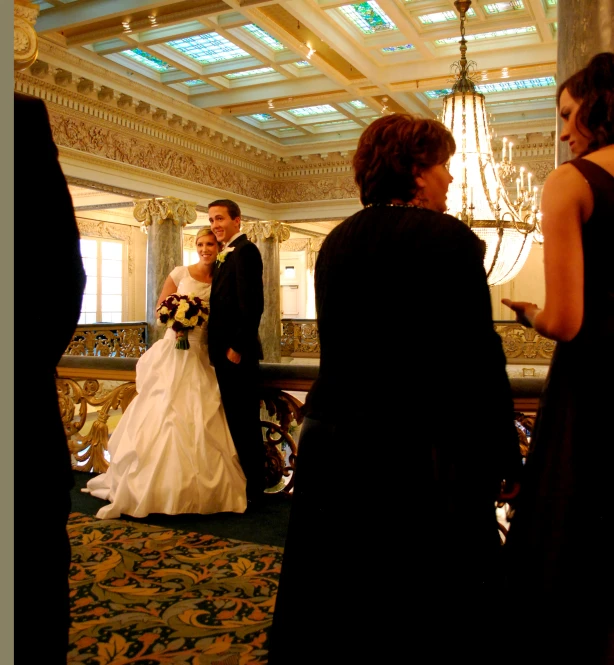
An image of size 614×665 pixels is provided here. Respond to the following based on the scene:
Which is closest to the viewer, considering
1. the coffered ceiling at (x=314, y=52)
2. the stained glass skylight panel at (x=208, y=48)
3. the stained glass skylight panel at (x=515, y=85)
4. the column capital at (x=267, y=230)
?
the coffered ceiling at (x=314, y=52)

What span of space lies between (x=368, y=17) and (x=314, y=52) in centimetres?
82

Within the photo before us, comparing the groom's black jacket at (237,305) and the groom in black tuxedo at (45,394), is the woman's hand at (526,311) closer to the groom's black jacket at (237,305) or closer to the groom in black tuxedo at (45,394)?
the groom in black tuxedo at (45,394)

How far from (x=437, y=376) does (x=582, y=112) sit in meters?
0.71

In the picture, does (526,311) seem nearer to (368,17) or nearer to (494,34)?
(368,17)

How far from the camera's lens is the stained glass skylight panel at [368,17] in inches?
317

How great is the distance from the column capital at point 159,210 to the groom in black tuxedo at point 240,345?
804cm

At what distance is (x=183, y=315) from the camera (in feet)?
12.6

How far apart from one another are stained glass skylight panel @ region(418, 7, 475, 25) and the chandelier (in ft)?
14.0

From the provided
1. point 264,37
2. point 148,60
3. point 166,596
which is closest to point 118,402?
point 166,596

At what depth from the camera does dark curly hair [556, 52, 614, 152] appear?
1523mm

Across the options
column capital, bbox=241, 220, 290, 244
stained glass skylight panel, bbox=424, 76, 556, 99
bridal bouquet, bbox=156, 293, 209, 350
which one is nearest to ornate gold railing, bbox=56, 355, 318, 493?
bridal bouquet, bbox=156, 293, 209, 350


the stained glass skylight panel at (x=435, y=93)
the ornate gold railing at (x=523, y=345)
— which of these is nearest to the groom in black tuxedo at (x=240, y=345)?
the stained glass skylight panel at (x=435, y=93)

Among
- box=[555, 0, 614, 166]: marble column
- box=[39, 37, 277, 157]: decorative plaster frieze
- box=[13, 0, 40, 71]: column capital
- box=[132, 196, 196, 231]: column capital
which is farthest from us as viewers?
box=[132, 196, 196, 231]: column capital

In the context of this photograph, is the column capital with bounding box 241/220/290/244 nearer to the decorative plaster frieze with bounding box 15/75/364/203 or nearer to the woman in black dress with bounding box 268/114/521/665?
the decorative plaster frieze with bounding box 15/75/364/203
